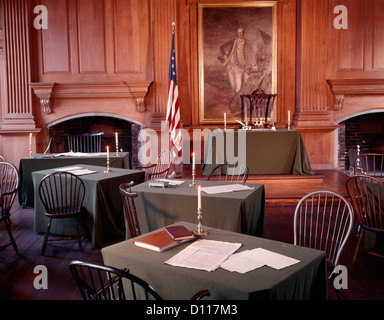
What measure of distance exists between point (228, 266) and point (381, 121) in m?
8.47

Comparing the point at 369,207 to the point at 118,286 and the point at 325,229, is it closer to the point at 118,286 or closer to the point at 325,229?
the point at 325,229

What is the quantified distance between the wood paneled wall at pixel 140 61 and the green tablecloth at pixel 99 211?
3577 mm

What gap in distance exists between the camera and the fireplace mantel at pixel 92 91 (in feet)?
27.1

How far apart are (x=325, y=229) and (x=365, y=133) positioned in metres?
5.20

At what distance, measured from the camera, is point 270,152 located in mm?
7027

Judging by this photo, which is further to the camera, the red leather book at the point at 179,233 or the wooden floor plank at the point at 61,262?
the wooden floor plank at the point at 61,262

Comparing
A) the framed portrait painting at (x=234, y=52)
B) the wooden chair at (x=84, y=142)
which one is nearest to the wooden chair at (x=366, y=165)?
the framed portrait painting at (x=234, y=52)

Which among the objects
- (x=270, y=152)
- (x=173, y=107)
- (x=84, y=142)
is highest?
(x=173, y=107)

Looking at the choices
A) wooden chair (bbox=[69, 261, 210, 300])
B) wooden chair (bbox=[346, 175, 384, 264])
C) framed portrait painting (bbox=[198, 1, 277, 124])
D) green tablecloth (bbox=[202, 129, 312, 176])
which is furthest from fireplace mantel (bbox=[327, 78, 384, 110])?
wooden chair (bbox=[69, 261, 210, 300])

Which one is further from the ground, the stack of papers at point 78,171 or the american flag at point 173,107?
the american flag at point 173,107

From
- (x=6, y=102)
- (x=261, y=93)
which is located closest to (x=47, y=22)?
(x=6, y=102)

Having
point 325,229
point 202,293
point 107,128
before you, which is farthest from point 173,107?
point 202,293

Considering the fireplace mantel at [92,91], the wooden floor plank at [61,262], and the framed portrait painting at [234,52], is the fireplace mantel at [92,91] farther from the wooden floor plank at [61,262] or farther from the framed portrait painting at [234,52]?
the wooden floor plank at [61,262]

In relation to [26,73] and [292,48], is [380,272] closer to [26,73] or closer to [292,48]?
[292,48]
